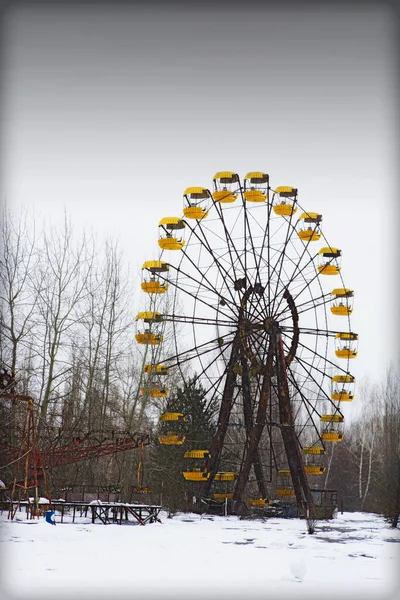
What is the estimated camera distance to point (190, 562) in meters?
13.1

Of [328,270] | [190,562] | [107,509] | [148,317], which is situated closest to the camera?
[190,562]

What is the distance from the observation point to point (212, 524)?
70.5 ft

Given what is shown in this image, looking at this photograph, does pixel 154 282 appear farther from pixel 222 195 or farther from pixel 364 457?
pixel 364 457

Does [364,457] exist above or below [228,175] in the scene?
below

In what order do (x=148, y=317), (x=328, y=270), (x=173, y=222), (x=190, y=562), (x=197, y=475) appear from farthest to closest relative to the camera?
(x=328, y=270), (x=148, y=317), (x=173, y=222), (x=197, y=475), (x=190, y=562)

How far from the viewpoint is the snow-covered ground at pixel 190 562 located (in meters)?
10.6

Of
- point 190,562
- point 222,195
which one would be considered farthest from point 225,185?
point 190,562

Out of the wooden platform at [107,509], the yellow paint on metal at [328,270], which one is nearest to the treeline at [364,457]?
the yellow paint on metal at [328,270]

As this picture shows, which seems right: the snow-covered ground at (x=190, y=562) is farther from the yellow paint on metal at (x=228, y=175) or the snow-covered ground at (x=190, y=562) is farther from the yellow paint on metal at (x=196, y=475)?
the yellow paint on metal at (x=228, y=175)

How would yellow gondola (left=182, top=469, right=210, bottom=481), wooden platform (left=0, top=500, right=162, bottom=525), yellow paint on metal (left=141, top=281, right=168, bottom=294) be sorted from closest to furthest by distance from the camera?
1. wooden platform (left=0, top=500, right=162, bottom=525)
2. yellow gondola (left=182, top=469, right=210, bottom=481)
3. yellow paint on metal (left=141, top=281, right=168, bottom=294)

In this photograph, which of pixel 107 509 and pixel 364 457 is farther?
pixel 364 457

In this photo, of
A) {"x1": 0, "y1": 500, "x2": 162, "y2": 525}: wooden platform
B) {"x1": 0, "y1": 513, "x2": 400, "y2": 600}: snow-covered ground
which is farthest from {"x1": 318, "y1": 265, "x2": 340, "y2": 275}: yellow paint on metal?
{"x1": 0, "y1": 500, "x2": 162, "y2": 525}: wooden platform

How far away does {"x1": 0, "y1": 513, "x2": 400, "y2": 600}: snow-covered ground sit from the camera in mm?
10633

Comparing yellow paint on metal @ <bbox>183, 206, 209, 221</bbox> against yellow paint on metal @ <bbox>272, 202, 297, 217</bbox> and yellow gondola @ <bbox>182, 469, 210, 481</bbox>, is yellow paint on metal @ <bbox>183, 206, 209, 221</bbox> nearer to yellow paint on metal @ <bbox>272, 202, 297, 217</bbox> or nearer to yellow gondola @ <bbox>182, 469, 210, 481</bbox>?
yellow paint on metal @ <bbox>272, 202, 297, 217</bbox>
